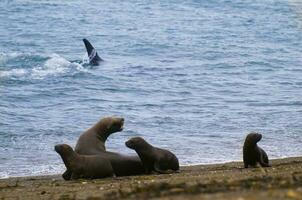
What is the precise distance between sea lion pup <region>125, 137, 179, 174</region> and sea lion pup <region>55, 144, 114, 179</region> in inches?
31.2

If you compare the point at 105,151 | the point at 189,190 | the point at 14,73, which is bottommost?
the point at 14,73

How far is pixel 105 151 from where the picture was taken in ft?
38.6

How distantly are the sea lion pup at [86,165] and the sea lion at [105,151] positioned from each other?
15 centimetres

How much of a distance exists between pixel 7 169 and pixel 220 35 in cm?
2208

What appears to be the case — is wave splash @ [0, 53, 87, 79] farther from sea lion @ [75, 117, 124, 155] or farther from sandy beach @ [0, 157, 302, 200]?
sandy beach @ [0, 157, 302, 200]

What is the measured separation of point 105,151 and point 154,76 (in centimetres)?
1359

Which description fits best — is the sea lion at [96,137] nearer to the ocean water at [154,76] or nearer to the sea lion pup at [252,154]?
the ocean water at [154,76]

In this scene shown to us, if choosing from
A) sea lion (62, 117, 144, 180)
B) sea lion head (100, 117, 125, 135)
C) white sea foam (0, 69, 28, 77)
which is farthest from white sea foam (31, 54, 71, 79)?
sea lion (62, 117, 144, 180)

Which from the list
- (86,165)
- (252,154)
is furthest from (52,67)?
(86,165)

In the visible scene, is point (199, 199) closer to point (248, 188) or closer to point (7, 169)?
point (248, 188)

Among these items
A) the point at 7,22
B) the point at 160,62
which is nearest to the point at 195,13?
the point at 7,22

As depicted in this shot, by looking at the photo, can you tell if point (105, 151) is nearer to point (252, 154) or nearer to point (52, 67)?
point (252, 154)

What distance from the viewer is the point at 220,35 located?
1373 inches

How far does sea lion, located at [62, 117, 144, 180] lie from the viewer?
11297 mm
